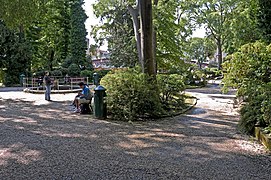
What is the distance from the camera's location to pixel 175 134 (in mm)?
7215

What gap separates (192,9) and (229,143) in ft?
114

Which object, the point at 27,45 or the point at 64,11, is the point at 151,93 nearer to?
the point at 27,45

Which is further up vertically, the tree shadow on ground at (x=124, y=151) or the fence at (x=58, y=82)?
the fence at (x=58, y=82)

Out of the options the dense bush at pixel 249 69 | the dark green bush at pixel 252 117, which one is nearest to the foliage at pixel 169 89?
the dense bush at pixel 249 69

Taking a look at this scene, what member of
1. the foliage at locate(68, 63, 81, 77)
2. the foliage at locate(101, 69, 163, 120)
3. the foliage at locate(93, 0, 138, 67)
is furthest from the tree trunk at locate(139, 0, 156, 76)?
the foliage at locate(68, 63, 81, 77)

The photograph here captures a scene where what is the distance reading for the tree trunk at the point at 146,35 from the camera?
10.5 metres

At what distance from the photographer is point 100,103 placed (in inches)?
365

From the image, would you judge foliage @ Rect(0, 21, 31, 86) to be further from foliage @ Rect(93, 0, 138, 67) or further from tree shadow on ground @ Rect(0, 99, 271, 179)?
tree shadow on ground @ Rect(0, 99, 271, 179)

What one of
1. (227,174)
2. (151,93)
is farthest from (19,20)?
(227,174)

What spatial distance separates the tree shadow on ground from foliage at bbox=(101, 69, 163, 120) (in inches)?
23.0

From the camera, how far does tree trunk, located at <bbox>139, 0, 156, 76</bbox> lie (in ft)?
34.3

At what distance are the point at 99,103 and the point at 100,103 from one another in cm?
3

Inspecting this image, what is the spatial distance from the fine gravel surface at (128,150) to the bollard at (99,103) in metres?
0.30

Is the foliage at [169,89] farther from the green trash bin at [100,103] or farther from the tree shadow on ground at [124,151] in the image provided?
the green trash bin at [100,103]
